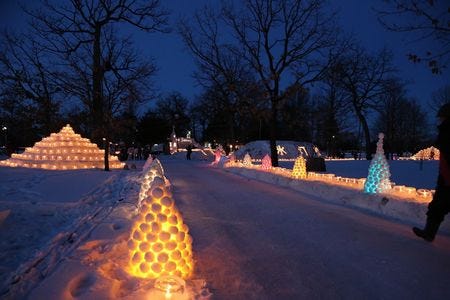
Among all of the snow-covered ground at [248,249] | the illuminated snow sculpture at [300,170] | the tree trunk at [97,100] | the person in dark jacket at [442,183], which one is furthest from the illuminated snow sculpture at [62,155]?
the person in dark jacket at [442,183]

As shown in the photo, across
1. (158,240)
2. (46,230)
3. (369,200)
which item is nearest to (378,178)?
(369,200)

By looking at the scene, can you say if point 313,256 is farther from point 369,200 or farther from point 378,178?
point 378,178

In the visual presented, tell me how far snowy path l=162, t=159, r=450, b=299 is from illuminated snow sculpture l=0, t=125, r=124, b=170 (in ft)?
48.3

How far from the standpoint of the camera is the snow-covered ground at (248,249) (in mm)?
3658

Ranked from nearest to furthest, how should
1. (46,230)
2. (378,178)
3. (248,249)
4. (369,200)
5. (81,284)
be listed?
(81,284), (248,249), (46,230), (369,200), (378,178)

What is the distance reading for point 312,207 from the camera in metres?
9.02

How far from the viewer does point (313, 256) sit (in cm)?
485

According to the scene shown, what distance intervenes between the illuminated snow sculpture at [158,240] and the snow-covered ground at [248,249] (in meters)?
0.17

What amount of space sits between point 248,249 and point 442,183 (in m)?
3.02

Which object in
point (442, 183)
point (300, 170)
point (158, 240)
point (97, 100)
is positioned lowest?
point (158, 240)

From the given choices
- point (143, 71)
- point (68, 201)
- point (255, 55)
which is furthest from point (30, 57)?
point (68, 201)

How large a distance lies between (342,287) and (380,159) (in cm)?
611

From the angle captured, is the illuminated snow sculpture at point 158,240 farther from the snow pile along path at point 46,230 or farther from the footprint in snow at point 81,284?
the snow pile along path at point 46,230

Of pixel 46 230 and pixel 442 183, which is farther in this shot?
pixel 46 230
